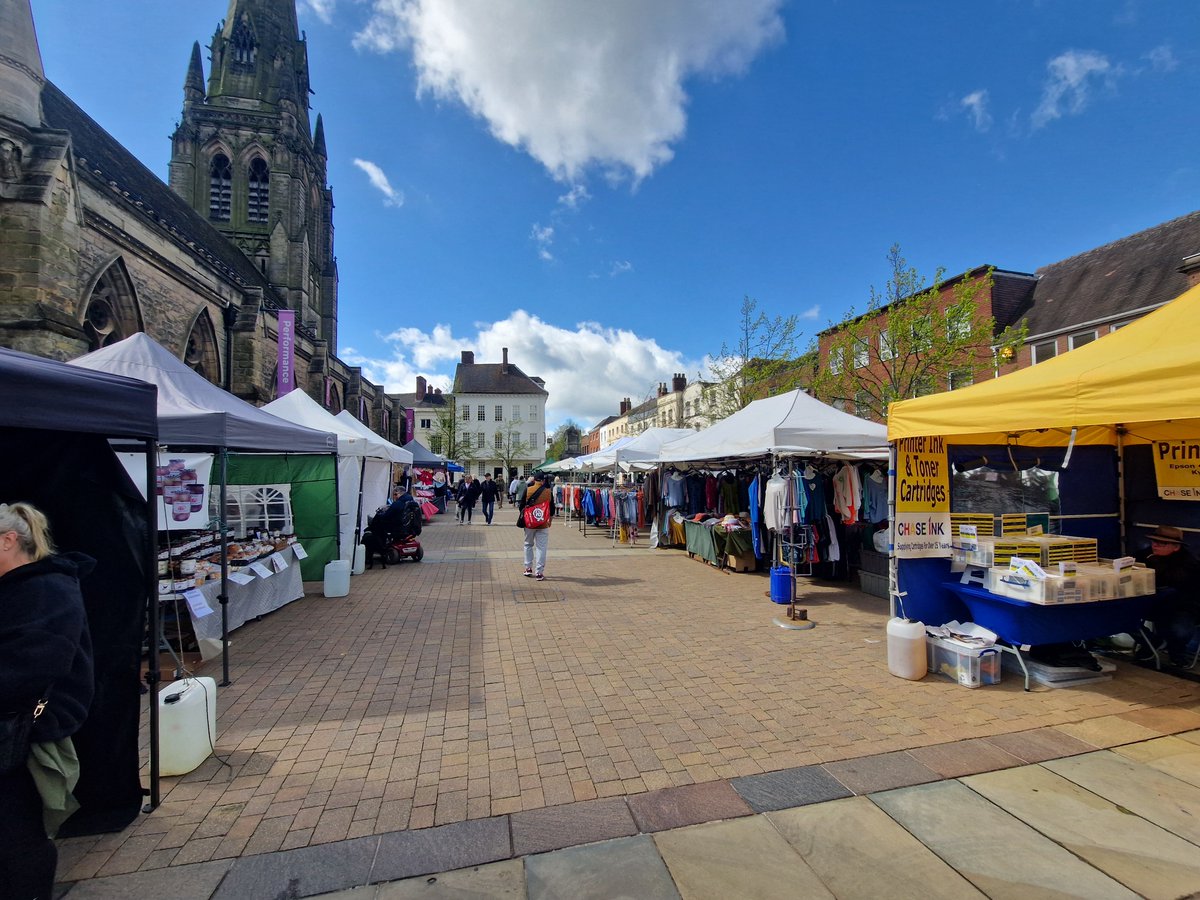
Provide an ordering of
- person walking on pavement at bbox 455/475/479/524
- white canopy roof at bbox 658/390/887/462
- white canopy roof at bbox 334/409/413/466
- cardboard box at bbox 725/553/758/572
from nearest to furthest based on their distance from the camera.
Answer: white canopy roof at bbox 658/390/887/462, cardboard box at bbox 725/553/758/572, white canopy roof at bbox 334/409/413/466, person walking on pavement at bbox 455/475/479/524

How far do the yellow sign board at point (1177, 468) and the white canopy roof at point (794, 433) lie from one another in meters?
2.59

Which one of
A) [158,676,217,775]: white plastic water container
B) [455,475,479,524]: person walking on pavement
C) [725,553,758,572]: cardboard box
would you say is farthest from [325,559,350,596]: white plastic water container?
[455,475,479,524]: person walking on pavement

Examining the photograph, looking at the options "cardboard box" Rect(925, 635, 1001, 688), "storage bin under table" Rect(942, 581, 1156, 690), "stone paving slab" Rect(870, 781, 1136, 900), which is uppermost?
"storage bin under table" Rect(942, 581, 1156, 690)

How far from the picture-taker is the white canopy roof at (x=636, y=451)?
41.7ft

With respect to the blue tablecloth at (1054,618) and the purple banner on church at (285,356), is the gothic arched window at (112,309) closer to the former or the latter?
the purple banner on church at (285,356)

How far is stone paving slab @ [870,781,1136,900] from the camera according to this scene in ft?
7.63

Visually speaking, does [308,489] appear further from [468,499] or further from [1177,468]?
[468,499]

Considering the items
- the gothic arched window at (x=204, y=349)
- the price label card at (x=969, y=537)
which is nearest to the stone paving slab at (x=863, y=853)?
the price label card at (x=969, y=537)

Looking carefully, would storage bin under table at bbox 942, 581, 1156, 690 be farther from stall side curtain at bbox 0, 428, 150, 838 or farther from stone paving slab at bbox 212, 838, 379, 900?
stall side curtain at bbox 0, 428, 150, 838

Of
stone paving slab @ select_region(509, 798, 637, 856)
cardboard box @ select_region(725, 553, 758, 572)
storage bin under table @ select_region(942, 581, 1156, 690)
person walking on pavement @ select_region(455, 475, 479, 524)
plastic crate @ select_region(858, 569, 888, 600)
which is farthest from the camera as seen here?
person walking on pavement @ select_region(455, 475, 479, 524)

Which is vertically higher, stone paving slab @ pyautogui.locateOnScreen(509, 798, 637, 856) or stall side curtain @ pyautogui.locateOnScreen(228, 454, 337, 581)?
stall side curtain @ pyautogui.locateOnScreen(228, 454, 337, 581)

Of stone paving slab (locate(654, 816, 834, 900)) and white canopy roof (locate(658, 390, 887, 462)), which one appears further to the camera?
white canopy roof (locate(658, 390, 887, 462))

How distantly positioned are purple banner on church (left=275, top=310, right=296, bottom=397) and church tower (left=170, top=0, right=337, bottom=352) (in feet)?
26.1

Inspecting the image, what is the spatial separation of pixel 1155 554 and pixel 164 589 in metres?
9.67
